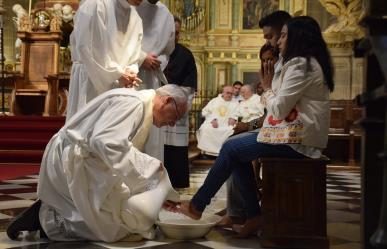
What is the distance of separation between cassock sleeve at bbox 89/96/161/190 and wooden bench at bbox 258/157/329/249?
684 millimetres

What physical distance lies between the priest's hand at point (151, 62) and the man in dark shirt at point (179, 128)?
1.01m

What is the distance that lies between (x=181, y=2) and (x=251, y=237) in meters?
14.2

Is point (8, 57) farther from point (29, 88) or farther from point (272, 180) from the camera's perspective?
point (272, 180)

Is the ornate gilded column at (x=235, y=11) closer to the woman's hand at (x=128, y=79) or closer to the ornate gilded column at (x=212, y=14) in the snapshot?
the ornate gilded column at (x=212, y=14)

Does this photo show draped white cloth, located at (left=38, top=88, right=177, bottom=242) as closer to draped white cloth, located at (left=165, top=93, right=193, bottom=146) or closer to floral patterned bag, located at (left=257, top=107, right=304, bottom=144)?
floral patterned bag, located at (left=257, top=107, right=304, bottom=144)

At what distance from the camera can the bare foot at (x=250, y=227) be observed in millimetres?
3246

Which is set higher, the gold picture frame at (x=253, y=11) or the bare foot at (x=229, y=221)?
the gold picture frame at (x=253, y=11)

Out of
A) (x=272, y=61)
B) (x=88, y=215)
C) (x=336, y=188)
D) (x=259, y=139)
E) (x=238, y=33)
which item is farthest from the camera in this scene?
(x=238, y=33)

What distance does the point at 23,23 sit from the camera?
1091 cm

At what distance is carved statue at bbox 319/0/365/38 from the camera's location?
41.0ft

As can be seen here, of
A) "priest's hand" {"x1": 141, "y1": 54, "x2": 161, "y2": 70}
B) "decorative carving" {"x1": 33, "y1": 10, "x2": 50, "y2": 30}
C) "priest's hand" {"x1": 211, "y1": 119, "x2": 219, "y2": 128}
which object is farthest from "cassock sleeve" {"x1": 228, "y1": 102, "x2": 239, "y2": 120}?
"priest's hand" {"x1": 141, "y1": 54, "x2": 161, "y2": 70}

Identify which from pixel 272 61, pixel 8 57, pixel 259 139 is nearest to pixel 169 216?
pixel 259 139

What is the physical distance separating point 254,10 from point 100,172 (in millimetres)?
14627

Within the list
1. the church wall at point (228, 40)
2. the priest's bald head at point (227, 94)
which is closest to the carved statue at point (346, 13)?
the priest's bald head at point (227, 94)
